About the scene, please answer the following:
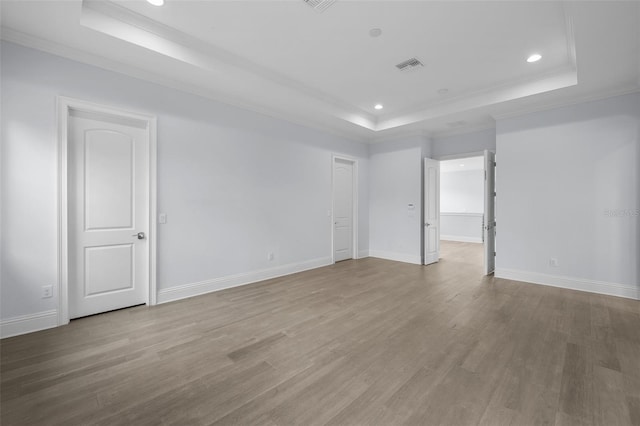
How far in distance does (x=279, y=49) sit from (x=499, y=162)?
4.19 metres

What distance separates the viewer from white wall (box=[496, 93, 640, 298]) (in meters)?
3.86

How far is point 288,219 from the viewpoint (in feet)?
16.9

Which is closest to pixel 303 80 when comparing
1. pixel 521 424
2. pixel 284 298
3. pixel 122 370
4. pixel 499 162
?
pixel 284 298

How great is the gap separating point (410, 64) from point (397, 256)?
13.6ft

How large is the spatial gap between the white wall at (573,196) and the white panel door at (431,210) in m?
1.43

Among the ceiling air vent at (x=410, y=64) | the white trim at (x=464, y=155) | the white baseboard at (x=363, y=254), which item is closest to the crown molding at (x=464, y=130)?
the white trim at (x=464, y=155)

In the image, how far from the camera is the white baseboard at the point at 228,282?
3.70 m

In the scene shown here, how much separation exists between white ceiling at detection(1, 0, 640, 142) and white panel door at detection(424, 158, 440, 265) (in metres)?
1.62

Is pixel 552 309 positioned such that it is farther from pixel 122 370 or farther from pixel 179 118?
pixel 179 118

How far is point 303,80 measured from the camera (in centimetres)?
421

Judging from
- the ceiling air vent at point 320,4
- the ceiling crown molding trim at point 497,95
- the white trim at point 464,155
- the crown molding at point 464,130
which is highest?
the ceiling air vent at point 320,4

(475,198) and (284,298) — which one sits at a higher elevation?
(475,198)

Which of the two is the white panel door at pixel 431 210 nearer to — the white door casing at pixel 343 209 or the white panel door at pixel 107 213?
the white door casing at pixel 343 209

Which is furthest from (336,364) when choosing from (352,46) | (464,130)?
(464,130)
